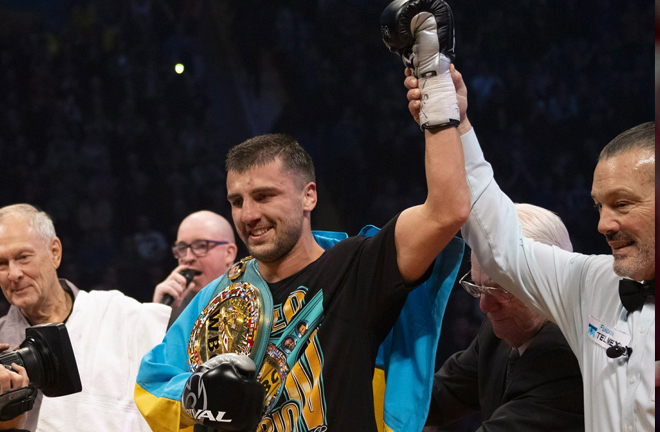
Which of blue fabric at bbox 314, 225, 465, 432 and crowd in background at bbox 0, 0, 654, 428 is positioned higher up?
crowd in background at bbox 0, 0, 654, 428

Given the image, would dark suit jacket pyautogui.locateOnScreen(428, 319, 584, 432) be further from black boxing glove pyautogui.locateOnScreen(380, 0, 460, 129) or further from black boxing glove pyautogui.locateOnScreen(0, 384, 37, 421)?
black boxing glove pyautogui.locateOnScreen(0, 384, 37, 421)

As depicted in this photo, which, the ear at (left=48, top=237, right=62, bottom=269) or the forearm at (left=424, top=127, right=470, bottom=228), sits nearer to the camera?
the forearm at (left=424, top=127, right=470, bottom=228)

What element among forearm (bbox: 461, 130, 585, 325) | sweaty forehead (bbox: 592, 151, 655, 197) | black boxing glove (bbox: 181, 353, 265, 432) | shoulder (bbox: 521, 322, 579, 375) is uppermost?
sweaty forehead (bbox: 592, 151, 655, 197)

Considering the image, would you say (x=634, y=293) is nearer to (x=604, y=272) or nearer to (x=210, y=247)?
(x=604, y=272)

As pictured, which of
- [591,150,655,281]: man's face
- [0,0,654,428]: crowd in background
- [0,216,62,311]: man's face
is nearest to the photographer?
[591,150,655,281]: man's face

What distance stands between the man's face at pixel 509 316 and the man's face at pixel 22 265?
1576mm

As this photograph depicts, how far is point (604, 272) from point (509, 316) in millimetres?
347

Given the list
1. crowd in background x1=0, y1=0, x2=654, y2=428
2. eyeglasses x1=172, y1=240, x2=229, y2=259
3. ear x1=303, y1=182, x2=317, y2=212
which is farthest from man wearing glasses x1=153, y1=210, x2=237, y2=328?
ear x1=303, y1=182, x2=317, y2=212

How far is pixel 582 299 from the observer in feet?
4.96

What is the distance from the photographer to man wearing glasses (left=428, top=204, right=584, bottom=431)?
162 centimetres

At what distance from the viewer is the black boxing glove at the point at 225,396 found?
4.91 ft

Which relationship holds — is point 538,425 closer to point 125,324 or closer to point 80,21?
point 125,324

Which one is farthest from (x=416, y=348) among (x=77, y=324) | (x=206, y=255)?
(x=206, y=255)

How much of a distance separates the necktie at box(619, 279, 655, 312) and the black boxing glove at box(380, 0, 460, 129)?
48 centimetres
